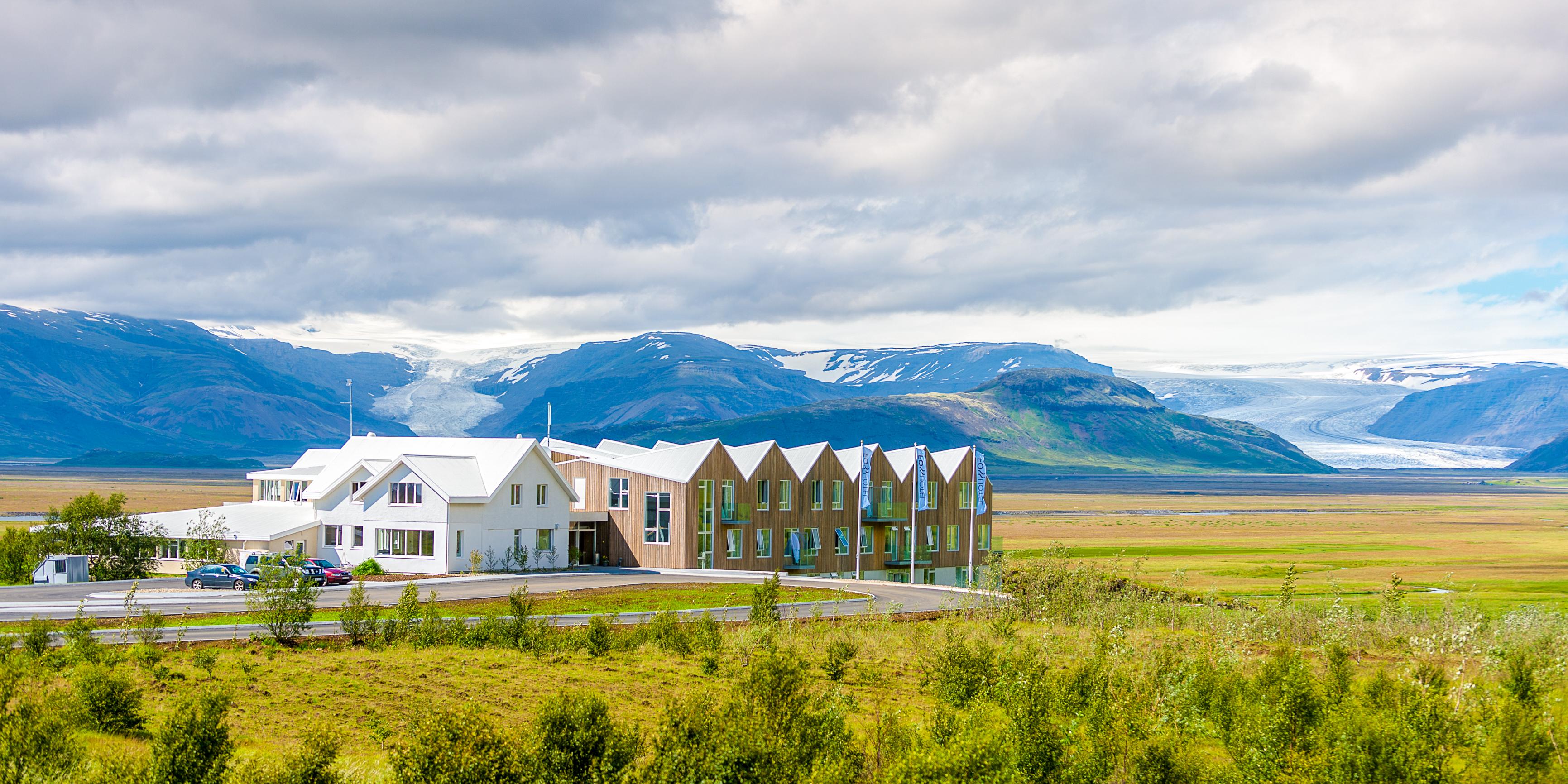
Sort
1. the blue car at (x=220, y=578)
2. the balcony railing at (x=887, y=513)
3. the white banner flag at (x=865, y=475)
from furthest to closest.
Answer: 1. the balcony railing at (x=887, y=513)
2. the white banner flag at (x=865, y=475)
3. the blue car at (x=220, y=578)

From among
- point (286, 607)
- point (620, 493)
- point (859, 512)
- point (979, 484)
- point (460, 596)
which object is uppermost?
point (979, 484)

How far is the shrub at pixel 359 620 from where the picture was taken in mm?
36750

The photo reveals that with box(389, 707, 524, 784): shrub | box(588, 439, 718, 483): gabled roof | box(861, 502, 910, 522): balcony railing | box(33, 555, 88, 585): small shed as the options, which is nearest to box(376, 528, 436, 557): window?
box(588, 439, 718, 483): gabled roof

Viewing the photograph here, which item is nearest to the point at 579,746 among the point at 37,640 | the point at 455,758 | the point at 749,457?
the point at 455,758

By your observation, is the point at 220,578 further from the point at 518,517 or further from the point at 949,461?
the point at 949,461

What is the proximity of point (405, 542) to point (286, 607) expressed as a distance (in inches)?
1372

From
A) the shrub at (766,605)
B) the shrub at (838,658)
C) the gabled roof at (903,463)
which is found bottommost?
the shrub at (838,658)

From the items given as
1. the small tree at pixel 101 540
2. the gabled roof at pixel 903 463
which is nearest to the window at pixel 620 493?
the gabled roof at pixel 903 463

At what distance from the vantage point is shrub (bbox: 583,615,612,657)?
118 ft

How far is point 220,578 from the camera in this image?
5966 centimetres

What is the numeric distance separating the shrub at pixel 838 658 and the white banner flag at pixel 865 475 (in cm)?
4210

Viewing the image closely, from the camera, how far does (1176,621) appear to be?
45594mm

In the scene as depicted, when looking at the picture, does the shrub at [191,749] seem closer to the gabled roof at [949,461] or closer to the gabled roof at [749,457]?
the gabled roof at [749,457]

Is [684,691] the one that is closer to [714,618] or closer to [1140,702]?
[1140,702]
